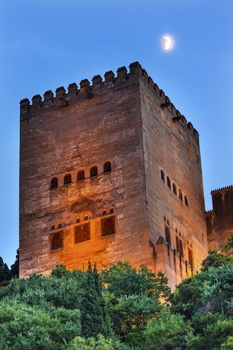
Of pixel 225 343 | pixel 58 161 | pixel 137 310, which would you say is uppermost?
pixel 58 161

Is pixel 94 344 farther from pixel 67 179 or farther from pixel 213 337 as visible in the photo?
pixel 67 179

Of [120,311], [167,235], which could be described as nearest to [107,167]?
[167,235]

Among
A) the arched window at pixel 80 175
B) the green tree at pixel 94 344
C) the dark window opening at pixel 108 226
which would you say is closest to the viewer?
the green tree at pixel 94 344

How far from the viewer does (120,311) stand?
45.8 metres

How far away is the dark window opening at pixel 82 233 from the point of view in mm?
58625

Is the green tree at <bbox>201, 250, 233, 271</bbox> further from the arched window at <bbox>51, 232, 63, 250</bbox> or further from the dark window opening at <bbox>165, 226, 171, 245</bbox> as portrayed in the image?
the arched window at <bbox>51, 232, 63, 250</bbox>

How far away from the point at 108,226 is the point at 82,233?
1354 mm

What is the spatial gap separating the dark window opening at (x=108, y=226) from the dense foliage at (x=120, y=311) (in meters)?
5.64

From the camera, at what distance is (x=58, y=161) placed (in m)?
61.7

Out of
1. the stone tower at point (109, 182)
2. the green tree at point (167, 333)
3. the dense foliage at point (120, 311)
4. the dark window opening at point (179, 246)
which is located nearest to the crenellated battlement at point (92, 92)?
the stone tower at point (109, 182)

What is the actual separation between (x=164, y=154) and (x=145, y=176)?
352 centimetres

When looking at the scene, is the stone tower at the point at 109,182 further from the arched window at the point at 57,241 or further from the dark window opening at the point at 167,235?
the dark window opening at the point at 167,235

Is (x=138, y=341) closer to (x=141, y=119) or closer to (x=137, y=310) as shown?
(x=137, y=310)

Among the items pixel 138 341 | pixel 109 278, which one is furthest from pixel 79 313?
pixel 109 278
